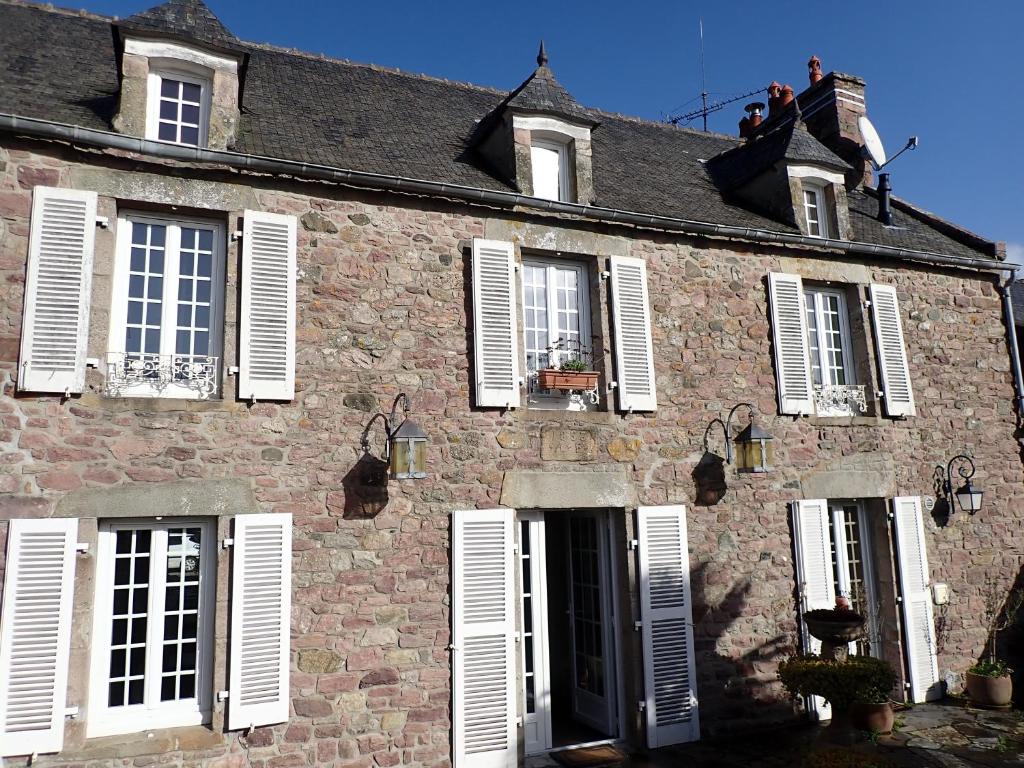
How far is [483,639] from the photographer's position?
20.9ft

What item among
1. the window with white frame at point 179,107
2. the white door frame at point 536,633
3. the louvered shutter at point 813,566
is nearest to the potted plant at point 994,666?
the louvered shutter at point 813,566


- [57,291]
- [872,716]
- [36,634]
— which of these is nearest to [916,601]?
[872,716]

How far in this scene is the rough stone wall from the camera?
5660mm

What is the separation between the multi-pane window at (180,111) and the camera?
6.48 m

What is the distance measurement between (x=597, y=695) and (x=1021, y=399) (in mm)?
6747

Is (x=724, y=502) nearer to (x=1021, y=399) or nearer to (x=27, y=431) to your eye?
(x=1021, y=399)

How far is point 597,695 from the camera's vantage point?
7.41 meters

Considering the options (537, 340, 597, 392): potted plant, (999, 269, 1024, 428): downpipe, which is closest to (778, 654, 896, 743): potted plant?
(537, 340, 597, 392): potted plant

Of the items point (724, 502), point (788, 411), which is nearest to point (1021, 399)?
point (788, 411)

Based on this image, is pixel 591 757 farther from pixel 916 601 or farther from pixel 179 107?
pixel 179 107

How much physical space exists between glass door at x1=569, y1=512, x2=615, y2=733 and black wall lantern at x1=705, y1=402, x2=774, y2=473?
159 centimetres

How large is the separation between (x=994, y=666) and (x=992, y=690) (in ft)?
1.22

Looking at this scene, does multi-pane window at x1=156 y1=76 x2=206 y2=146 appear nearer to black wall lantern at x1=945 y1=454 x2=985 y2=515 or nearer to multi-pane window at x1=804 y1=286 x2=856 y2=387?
multi-pane window at x1=804 y1=286 x2=856 y2=387

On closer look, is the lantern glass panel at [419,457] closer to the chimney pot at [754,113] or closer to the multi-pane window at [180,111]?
the multi-pane window at [180,111]
